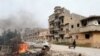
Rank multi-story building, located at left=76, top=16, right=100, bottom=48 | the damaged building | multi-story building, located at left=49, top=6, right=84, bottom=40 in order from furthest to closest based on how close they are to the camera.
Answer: multi-story building, located at left=49, top=6, right=84, bottom=40 < the damaged building < multi-story building, located at left=76, top=16, right=100, bottom=48

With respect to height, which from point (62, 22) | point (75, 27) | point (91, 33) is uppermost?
point (62, 22)

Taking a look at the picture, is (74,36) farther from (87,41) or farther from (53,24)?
(53,24)

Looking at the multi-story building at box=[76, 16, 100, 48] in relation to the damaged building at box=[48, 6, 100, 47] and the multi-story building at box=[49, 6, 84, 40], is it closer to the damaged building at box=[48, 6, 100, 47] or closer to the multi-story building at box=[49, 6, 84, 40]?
the damaged building at box=[48, 6, 100, 47]

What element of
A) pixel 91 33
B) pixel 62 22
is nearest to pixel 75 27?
pixel 62 22

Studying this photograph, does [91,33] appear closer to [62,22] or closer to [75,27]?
[75,27]

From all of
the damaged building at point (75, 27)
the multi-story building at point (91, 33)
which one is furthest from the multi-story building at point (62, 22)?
the multi-story building at point (91, 33)

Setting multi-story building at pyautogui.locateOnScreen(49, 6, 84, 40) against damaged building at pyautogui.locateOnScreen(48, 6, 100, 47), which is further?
multi-story building at pyautogui.locateOnScreen(49, 6, 84, 40)

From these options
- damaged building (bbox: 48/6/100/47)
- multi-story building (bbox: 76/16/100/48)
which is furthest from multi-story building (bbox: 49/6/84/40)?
multi-story building (bbox: 76/16/100/48)

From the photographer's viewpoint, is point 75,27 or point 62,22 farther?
point 62,22

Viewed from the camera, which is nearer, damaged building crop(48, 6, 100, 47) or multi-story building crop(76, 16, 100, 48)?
multi-story building crop(76, 16, 100, 48)

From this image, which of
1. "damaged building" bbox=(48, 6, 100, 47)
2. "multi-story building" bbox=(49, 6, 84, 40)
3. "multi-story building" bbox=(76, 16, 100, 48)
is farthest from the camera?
"multi-story building" bbox=(49, 6, 84, 40)

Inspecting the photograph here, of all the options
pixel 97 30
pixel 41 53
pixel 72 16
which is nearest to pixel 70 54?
pixel 41 53

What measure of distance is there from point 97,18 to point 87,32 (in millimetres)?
4198

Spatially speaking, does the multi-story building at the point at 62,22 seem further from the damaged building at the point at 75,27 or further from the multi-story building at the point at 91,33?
the multi-story building at the point at 91,33
